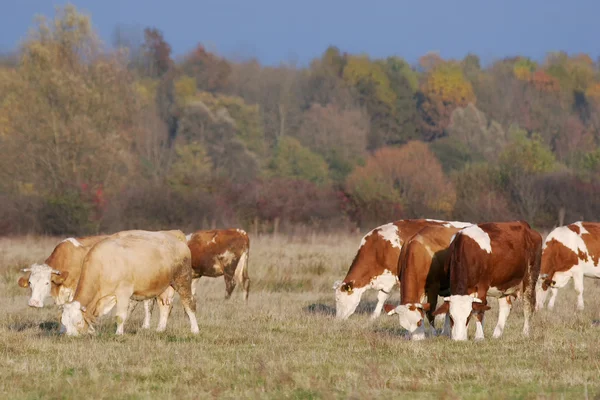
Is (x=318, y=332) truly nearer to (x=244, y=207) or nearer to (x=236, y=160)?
(x=244, y=207)

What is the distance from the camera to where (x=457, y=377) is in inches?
389

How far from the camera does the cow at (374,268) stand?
15.9m

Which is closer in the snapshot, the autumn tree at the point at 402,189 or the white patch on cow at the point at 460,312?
the white patch on cow at the point at 460,312

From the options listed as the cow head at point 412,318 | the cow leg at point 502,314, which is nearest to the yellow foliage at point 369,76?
the cow leg at point 502,314

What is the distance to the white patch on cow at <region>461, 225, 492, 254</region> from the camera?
13.2m

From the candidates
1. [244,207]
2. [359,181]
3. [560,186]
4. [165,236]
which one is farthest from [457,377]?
[359,181]

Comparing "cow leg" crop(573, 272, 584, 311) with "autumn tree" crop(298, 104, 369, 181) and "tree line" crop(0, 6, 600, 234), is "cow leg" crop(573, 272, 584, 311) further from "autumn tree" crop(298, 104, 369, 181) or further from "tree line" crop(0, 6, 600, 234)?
"autumn tree" crop(298, 104, 369, 181)

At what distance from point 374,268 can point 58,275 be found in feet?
16.8

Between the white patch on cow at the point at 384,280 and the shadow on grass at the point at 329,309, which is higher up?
the white patch on cow at the point at 384,280

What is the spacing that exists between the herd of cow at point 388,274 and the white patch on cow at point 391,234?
0.02 m

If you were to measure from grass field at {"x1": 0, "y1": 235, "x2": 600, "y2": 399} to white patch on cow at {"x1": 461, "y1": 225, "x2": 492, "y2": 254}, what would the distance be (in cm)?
126

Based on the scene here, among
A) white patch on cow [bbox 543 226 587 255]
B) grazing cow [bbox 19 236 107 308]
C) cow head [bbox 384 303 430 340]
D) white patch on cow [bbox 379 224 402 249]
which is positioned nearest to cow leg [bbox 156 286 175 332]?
grazing cow [bbox 19 236 107 308]

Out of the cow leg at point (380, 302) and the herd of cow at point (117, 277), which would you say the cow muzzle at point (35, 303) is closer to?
the herd of cow at point (117, 277)

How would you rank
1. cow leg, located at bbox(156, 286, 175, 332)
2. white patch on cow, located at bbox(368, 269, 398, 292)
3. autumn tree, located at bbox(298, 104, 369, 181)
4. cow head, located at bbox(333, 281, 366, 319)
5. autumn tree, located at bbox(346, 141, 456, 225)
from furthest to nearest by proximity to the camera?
autumn tree, located at bbox(298, 104, 369, 181)
autumn tree, located at bbox(346, 141, 456, 225)
white patch on cow, located at bbox(368, 269, 398, 292)
cow head, located at bbox(333, 281, 366, 319)
cow leg, located at bbox(156, 286, 175, 332)
